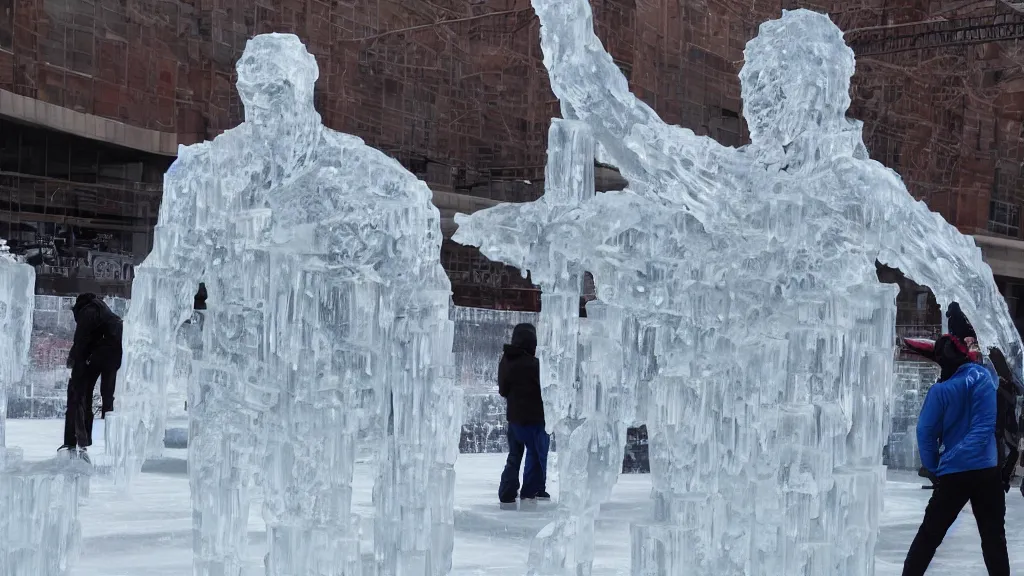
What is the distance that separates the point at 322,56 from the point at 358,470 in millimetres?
8730

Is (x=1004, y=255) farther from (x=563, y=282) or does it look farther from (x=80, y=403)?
(x=563, y=282)

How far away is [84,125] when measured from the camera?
14.6m

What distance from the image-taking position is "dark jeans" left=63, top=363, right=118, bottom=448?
7.83m

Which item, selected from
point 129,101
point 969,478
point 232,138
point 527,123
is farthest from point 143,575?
point 527,123

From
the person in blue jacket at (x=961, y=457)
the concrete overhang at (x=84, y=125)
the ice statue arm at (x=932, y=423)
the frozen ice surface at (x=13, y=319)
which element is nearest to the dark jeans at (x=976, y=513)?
the person in blue jacket at (x=961, y=457)

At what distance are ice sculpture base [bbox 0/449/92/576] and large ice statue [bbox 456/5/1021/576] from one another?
145cm

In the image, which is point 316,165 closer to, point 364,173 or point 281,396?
point 364,173

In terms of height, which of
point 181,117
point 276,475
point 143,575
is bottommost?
point 143,575

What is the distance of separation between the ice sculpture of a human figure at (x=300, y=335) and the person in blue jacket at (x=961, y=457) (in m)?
1.75

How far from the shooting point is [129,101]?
49.6 ft

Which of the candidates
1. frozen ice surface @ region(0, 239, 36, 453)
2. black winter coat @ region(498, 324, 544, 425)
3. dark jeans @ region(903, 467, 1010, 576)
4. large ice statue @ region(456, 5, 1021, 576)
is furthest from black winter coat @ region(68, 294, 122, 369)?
dark jeans @ region(903, 467, 1010, 576)

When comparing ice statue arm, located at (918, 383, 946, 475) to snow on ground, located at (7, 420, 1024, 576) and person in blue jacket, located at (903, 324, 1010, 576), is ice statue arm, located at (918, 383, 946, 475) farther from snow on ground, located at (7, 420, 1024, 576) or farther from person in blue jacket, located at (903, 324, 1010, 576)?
snow on ground, located at (7, 420, 1024, 576)

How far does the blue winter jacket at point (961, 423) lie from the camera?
468cm

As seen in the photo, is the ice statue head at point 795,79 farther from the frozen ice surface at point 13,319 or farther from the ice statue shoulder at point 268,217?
the frozen ice surface at point 13,319
